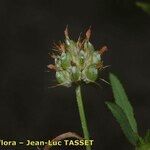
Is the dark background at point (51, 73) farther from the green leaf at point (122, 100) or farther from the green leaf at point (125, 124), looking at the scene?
the green leaf at point (125, 124)

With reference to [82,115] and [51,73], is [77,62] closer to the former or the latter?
[82,115]

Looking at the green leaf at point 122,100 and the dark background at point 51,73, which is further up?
the dark background at point 51,73

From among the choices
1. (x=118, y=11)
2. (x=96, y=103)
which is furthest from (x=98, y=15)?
(x=96, y=103)

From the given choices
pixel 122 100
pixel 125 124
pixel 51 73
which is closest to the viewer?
pixel 125 124

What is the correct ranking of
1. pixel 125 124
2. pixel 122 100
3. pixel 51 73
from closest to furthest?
pixel 125 124, pixel 122 100, pixel 51 73

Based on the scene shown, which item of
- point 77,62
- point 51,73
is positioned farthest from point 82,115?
point 51,73

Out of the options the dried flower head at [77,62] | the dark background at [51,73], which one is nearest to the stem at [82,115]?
the dried flower head at [77,62]

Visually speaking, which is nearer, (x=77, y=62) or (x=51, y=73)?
(x=77, y=62)

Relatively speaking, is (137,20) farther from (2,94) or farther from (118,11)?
(2,94)

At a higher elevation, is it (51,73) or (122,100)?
(51,73)
